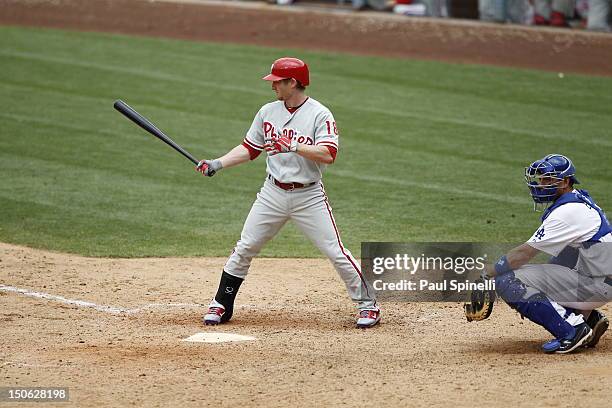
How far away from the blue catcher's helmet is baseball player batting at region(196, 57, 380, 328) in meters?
1.30

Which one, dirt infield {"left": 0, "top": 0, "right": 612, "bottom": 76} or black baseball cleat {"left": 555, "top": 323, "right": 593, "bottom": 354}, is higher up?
dirt infield {"left": 0, "top": 0, "right": 612, "bottom": 76}

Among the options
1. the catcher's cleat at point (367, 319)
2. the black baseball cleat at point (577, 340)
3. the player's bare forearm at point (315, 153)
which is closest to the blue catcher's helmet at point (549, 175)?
the black baseball cleat at point (577, 340)

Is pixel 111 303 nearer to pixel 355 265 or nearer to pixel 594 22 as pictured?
pixel 355 265

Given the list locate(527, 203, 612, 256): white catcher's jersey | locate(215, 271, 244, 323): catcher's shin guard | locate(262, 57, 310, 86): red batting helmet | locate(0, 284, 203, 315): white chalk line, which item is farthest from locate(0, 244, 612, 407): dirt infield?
locate(262, 57, 310, 86): red batting helmet

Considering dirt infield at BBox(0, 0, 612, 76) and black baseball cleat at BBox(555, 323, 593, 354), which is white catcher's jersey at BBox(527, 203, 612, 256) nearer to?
black baseball cleat at BBox(555, 323, 593, 354)

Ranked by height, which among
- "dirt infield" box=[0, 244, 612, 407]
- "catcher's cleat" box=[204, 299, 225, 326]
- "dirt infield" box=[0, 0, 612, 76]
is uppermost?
"dirt infield" box=[0, 0, 612, 76]

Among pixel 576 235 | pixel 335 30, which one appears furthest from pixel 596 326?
pixel 335 30

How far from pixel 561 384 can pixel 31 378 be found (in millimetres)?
3041

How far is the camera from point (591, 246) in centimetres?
636

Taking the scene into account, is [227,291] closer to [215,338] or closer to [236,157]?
[215,338]

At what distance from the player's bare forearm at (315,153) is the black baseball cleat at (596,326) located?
197 centimetres

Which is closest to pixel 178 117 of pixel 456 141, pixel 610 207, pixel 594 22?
pixel 456 141

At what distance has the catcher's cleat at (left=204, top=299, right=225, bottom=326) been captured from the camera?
7078 millimetres

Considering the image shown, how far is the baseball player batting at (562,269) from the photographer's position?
6.28 meters
